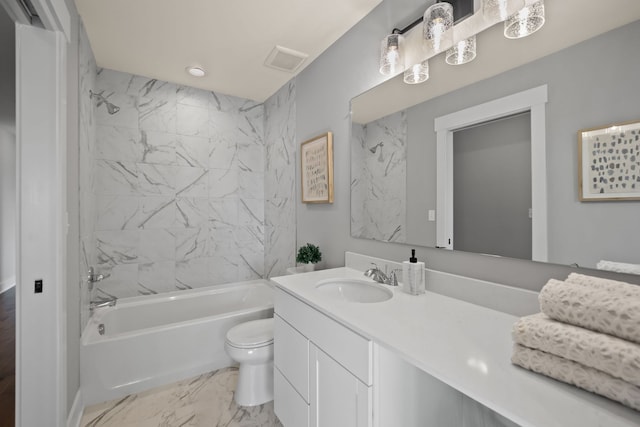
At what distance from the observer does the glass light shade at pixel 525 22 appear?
1.00m

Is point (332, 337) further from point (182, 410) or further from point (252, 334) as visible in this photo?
point (182, 410)

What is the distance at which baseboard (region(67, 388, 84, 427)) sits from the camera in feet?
5.02

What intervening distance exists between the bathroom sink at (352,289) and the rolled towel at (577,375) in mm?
762

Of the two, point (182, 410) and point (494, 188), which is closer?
point (494, 188)

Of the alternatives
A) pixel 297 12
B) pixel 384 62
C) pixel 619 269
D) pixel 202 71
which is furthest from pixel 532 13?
pixel 202 71

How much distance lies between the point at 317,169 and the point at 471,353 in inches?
66.6

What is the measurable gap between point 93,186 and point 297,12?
209cm

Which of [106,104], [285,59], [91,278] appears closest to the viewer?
[91,278]

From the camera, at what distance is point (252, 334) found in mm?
1900

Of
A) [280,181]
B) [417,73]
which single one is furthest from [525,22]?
[280,181]

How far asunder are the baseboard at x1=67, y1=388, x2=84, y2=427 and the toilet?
85cm

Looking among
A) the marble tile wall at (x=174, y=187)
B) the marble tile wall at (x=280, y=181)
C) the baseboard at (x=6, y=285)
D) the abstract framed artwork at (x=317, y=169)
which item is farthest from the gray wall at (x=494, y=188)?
the baseboard at (x=6, y=285)

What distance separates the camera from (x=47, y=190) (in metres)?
1.29

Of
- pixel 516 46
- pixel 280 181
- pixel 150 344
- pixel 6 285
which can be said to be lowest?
pixel 6 285
